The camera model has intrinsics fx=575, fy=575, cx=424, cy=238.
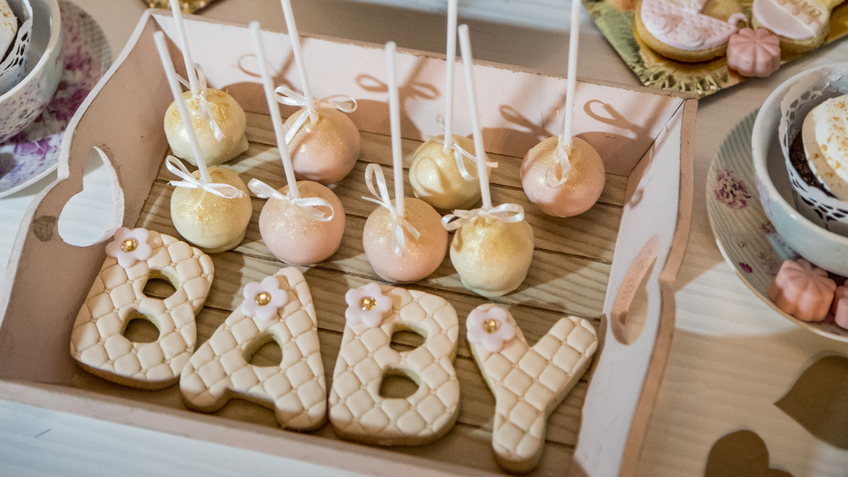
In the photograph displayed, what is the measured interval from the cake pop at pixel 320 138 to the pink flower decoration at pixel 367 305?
0.62ft

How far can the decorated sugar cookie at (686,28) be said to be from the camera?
921mm

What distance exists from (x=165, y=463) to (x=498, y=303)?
45 centimetres

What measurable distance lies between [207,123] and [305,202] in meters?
0.20

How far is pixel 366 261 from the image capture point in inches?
31.6

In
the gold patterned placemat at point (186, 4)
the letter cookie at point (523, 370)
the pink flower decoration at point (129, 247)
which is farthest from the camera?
the gold patterned placemat at point (186, 4)

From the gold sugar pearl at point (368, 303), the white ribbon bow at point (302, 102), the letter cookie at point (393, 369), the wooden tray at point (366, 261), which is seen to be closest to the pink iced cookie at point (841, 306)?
the wooden tray at point (366, 261)

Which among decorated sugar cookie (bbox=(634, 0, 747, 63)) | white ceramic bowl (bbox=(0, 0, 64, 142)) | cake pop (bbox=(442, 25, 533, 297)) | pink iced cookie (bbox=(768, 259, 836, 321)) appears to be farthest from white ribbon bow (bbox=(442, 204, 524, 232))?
white ceramic bowl (bbox=(0, 0, 64, 142))

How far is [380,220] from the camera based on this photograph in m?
0.74

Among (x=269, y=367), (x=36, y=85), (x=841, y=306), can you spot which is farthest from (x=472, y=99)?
(x=36, y=85)

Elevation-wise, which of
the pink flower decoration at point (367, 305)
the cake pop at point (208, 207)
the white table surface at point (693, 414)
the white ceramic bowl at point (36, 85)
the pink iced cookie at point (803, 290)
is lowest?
the white table surface at point (693, 414)

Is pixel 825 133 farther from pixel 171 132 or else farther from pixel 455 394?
pixel 171 132

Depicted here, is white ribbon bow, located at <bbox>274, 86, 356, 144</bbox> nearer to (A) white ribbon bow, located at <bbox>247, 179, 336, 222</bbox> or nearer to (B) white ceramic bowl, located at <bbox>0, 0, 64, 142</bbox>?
(A) white ribbon bow, located at <bbox>247, 179, 336, 222</bbox>

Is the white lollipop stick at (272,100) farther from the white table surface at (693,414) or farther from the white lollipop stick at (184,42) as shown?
the white table surface at (693,414)

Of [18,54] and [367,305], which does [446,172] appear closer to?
[367,305]
